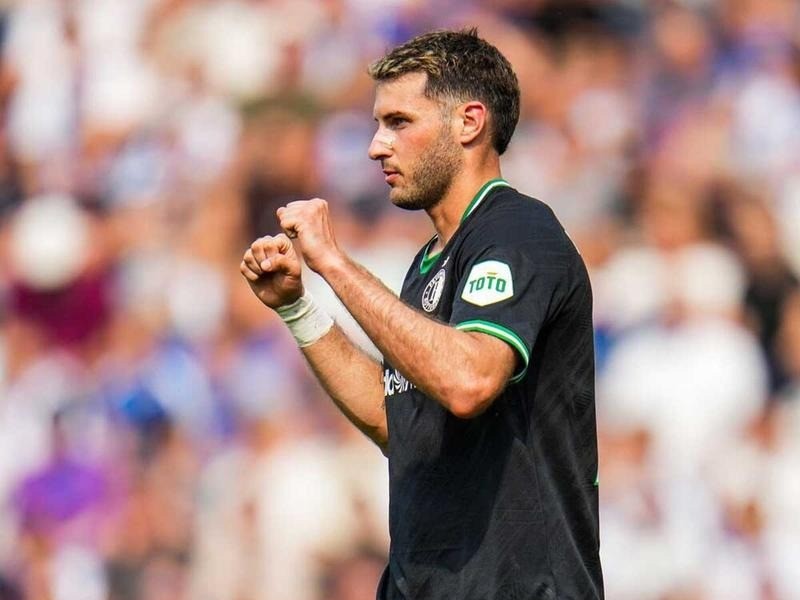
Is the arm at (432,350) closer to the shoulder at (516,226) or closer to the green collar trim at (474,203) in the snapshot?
the shoulder at (516,226)

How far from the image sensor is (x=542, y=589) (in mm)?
3584

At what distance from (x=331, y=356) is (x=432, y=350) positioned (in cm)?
101

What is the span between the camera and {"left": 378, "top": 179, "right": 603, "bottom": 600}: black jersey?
358 cm

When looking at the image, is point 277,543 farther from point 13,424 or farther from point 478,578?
point 478,578

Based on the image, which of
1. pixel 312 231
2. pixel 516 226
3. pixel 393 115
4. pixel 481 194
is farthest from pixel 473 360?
pixel 393 115

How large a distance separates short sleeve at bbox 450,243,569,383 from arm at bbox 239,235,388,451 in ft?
2.03

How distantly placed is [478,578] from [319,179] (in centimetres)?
556

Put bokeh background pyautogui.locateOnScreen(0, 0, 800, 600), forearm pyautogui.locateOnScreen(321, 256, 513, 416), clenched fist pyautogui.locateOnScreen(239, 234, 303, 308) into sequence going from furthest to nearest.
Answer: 1. bokeh background pyautogui.locateOnScreen(0, 0, 800, 600)
2. clenched fist pyautogui.locateOnScreen(239, 234, 303, 308)
3. forearm pyautogui.locateOnScreen(321, 256, 513, 416)

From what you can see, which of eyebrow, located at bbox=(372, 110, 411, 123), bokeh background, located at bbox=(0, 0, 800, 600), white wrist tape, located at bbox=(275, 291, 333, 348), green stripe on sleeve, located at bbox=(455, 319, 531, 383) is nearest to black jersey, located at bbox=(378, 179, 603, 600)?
green stripe on sleeve, located at bbox=(455, 319, 531, 383)

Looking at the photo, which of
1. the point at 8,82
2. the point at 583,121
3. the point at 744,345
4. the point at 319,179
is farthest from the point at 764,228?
the point at 8,82

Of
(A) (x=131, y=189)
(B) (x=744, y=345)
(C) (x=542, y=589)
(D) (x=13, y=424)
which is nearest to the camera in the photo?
(C) (x=542, y=589)

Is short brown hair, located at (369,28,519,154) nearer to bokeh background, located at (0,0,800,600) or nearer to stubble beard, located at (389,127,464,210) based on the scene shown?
stubble beard, located at (389,127,464,210)

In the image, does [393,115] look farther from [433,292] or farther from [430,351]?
[430,351]

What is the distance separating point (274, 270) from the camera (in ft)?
13.3
